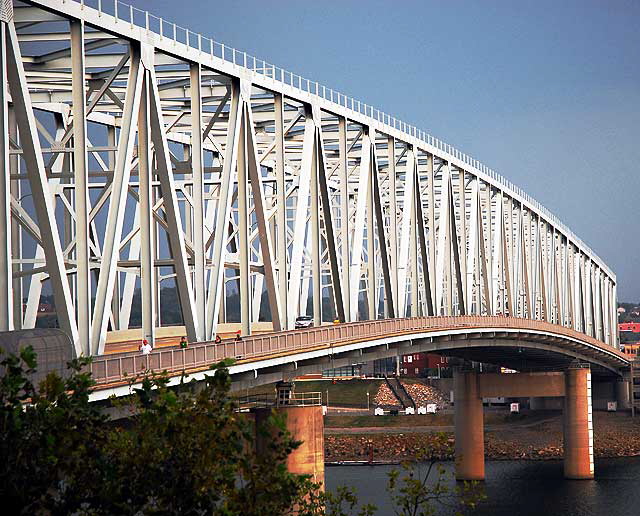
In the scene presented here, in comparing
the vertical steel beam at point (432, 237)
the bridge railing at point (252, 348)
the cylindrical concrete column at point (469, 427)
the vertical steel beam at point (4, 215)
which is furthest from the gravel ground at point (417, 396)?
the vertical steel beam at point (4, 215)

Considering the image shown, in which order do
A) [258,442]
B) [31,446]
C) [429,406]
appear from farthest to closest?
[429,406] → [258,442] → [31,446]

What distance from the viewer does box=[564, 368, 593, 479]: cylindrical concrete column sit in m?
106

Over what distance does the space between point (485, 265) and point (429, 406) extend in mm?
39565

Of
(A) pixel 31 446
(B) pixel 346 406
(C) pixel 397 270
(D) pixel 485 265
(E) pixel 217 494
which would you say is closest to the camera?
(A) pixel 31 446

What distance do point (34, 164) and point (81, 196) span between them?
402 centimetres

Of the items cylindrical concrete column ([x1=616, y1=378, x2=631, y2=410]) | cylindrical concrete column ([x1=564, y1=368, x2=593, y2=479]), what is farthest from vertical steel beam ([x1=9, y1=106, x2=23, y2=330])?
cylindrical concrete column ([x1=616, y1=378, x2=631, y2=410])

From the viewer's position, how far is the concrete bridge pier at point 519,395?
10506 centimetres

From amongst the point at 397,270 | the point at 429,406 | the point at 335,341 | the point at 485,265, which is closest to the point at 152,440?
the point at 335,341

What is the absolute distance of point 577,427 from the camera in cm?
10981

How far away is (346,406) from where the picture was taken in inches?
6388

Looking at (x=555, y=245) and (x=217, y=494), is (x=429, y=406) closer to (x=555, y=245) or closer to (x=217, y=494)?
(x=555, y=245)

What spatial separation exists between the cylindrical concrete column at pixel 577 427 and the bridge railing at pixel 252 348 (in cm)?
2857

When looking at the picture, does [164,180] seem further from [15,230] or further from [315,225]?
[315,225]

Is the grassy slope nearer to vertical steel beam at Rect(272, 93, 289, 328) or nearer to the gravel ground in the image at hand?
the gravel ground
